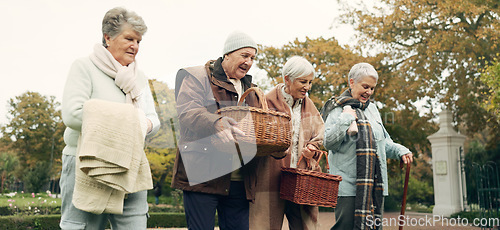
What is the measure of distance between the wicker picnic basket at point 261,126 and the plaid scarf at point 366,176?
1.07 m

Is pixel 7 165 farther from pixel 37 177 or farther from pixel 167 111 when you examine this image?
pixel 167 111

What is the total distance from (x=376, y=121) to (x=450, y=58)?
37.4ft

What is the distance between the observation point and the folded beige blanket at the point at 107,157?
1880mm

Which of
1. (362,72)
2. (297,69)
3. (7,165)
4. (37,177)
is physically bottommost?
(37,177)

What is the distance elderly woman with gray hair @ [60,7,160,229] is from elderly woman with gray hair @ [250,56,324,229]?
34.0 inches

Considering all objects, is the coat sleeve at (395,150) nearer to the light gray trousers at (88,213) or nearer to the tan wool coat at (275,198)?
the tan wool coat at (275,198)

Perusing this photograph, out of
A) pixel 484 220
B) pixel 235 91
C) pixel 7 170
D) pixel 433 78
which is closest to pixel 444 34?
pixel 433 78

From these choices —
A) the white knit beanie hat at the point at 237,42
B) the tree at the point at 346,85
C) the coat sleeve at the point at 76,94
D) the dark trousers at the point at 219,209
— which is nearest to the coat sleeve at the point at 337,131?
the dark trousers at the point at 219,209

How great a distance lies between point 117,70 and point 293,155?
1357 millimetres

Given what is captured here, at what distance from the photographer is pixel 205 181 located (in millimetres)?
2416

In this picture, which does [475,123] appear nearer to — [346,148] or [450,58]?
[450,58]

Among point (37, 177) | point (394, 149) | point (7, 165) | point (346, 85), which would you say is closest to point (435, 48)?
point (346, 85)

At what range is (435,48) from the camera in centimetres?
1245

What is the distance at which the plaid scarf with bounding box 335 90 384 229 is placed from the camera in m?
3.13
